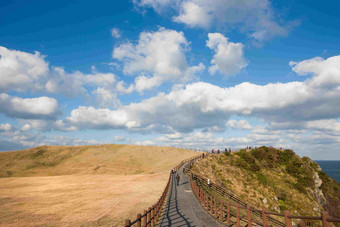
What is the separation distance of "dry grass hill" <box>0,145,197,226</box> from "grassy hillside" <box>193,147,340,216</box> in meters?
14.3

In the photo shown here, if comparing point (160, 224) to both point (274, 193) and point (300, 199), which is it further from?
point (300, 199)

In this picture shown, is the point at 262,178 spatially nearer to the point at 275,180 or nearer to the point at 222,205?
the point at 275,180

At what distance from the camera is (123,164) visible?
65688 mm

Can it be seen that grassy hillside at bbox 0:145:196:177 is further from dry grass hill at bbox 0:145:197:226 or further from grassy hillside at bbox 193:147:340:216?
grassy hillside at bbox 193:147:340:216

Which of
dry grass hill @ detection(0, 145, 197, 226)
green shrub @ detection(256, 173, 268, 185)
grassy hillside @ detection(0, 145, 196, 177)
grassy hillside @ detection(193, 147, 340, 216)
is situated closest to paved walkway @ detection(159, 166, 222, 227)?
dry grass hill @ detection(0, 145, 197, 226)

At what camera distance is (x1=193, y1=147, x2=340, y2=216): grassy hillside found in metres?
43.2

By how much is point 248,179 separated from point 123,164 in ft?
122

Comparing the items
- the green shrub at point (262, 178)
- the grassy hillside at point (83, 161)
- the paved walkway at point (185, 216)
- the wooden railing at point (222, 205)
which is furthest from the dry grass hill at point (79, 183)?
the green shrub at point (262, 178)

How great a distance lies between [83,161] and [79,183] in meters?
32.3

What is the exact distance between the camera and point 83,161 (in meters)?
69.4

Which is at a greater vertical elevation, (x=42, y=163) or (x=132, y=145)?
(x=132, y=145)

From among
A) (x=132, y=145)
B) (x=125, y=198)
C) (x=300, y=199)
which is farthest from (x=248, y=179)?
(x=132, y=145)

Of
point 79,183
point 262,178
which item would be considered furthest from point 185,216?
point 262,178

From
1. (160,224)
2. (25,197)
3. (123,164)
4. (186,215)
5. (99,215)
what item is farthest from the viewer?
(123,164)
